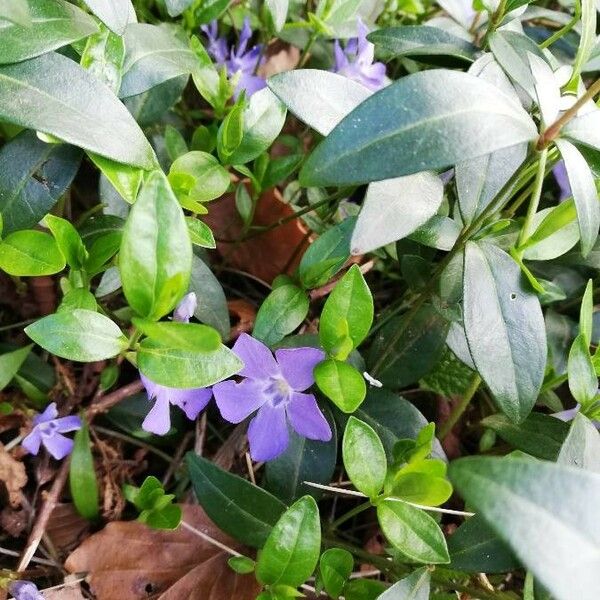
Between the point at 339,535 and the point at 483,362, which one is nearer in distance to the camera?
the point at 483,362

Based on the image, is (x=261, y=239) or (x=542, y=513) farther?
(x=261, y=239)

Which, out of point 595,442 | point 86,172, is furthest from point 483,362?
point 86,172

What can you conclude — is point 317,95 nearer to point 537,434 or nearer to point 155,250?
point 155,250

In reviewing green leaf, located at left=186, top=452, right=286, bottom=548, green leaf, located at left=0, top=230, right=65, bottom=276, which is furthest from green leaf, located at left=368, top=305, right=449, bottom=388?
green leaf, located at left=0, top=230, right=65, bottom=276

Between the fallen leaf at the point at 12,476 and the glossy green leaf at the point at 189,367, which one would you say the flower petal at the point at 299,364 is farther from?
the fallen leaf at the point at 12,476

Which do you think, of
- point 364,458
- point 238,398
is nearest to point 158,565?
point 238,398

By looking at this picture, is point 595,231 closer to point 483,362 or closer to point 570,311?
point 483,362

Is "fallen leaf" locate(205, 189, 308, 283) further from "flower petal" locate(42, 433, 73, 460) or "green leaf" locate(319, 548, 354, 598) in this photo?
"green leaf" locate(319, 548, 354, 598)
